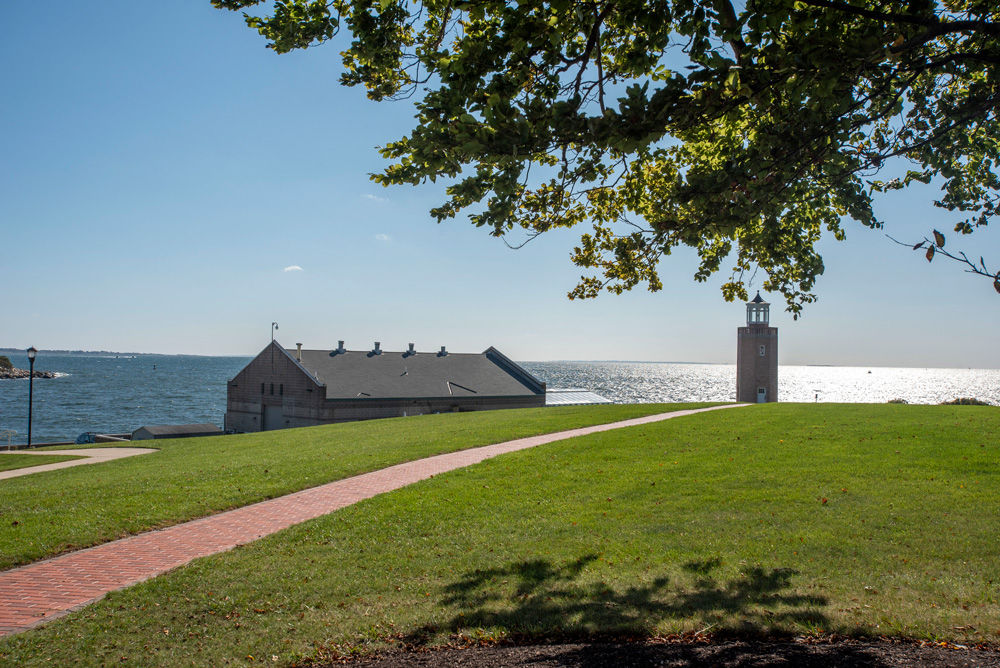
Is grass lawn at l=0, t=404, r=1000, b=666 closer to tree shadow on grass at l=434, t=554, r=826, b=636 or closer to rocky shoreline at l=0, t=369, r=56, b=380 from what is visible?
tree shadow on grass at l=434, t=554, r=826, b=636

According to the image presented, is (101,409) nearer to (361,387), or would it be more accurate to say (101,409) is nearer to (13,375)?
(361,387)

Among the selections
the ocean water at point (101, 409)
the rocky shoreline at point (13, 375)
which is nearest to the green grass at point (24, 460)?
the ocean water at point (101, 409)

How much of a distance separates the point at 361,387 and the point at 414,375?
5064mm

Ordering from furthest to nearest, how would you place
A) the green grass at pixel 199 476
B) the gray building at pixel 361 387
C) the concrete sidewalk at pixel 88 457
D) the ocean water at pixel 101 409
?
1. the ocean water at pixel 101 409
2. the gray building at pixel 361 387
3. the concrete sidewalk at pixel 88 457
4. the green grass at pixel 199 476

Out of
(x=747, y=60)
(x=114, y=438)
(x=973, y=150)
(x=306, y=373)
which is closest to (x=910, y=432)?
(x=973, y=150)

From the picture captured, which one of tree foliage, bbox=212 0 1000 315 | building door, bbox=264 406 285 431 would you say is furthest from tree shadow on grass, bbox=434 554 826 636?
building door, bbox=264 406 285 431

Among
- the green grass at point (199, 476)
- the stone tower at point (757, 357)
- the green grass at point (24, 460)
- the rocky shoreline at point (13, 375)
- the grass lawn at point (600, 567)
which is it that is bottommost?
the rocky shoreline at point (13, 375)

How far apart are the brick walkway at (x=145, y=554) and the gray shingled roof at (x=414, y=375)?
30.9m

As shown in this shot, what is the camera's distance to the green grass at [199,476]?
10.1m

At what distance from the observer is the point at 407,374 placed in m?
47.9

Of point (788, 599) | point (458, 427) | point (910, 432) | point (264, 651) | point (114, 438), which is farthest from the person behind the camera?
point (114, 438)

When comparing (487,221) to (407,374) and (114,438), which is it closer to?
(407,374)

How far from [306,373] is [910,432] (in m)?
36.3

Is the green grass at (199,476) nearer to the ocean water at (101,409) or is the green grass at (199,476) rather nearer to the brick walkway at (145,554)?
the brick walkway at (145,554)
